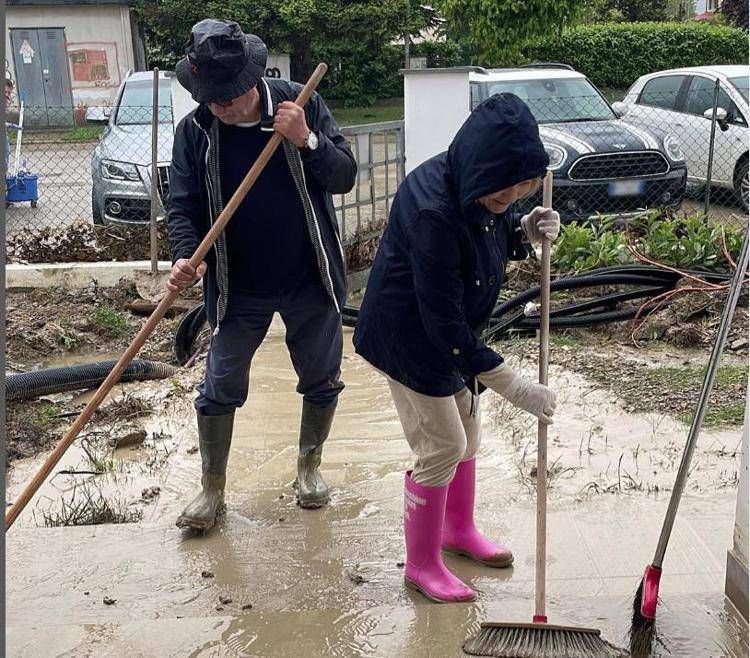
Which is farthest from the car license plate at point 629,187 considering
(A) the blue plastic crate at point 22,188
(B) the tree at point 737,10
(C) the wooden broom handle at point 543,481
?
(B) the tree at point 737,10

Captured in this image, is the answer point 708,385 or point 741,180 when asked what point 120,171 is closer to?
point 741,180

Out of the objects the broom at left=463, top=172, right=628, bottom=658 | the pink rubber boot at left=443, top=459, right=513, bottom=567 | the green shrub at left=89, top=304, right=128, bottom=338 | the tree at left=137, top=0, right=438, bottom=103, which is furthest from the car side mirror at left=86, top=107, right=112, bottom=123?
the broom at left=463, top=172, right=628, bottom=658

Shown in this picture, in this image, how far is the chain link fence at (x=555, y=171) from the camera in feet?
25.5

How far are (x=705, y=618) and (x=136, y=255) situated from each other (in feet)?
19.6

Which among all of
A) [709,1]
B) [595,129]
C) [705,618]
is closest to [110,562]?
[705,618]

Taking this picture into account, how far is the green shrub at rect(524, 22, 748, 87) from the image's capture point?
23000 mm

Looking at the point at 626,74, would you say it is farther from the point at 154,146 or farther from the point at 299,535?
the point at 299,535

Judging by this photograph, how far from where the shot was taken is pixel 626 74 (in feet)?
76.4

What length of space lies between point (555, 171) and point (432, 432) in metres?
5.96

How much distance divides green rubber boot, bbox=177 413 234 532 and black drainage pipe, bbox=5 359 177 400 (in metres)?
1.94

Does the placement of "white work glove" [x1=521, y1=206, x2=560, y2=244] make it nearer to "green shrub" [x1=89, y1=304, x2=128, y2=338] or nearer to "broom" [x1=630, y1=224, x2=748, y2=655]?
"broom" [x1=630, y1=224, x2=748, y2=655]

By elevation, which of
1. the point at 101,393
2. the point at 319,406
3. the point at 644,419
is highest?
the point at 101,393

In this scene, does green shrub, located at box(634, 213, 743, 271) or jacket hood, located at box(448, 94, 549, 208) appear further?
green shrub, located at box(634, 213, 743, 271)

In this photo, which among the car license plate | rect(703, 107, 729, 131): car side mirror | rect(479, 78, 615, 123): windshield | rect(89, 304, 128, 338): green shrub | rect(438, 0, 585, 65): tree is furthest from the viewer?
rect(438, 0, 585, 65): tree
